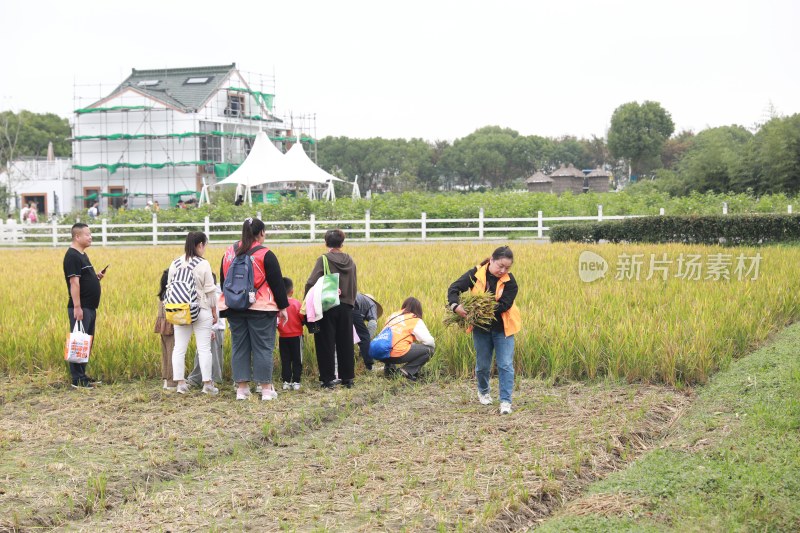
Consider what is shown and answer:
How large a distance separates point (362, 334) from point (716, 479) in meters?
4.39

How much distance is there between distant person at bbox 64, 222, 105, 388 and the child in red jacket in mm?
1732

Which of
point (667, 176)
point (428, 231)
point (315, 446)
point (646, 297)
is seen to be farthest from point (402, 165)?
point (315, 446)

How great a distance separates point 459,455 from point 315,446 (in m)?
1.05

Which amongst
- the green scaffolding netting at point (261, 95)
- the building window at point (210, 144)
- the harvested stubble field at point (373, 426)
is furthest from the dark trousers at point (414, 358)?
the green scaffolding netting at point (261, 95)

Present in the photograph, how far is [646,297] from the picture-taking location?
11375mm

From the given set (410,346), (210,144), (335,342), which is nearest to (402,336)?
(410,346)

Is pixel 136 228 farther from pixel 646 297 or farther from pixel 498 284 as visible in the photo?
pixel 498 284

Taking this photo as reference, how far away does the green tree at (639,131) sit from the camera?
255 feet

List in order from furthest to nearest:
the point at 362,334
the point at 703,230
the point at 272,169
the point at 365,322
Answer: the point at 272,169 < the point at 703,230 < the point at 365,322 < the point at 362,334

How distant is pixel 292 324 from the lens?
26.9 feet

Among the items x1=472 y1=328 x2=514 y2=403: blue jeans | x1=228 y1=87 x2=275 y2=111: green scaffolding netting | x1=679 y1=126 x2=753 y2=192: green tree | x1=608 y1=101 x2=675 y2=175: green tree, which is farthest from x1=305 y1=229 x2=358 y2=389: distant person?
x1=608 y1=101 x2=675 y2=175: green tree

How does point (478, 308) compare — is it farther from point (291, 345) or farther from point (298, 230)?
point (298, 230)

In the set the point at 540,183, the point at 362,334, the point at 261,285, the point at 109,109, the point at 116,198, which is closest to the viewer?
the point at 261,285

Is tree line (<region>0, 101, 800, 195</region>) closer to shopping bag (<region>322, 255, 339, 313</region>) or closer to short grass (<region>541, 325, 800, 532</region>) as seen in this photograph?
shopping bag (<region>322, 255, 339, 313</region>)
